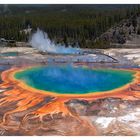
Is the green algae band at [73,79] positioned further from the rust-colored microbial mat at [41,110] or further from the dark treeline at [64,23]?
the dark treeline at [64,23]

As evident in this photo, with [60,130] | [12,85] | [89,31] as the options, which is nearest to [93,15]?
[89,31]

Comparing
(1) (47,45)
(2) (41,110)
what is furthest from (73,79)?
(1) (47,45)

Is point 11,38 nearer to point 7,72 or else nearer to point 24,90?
point 7,72

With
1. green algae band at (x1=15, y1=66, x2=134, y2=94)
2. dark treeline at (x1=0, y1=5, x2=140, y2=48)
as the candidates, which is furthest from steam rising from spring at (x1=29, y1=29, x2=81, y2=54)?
green algae band at (x1=15, y1=66, x2=134, y2=94)

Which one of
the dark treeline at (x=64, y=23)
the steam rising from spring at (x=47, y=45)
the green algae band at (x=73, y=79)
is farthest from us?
the steam rising from spring at (x=47, y=45)

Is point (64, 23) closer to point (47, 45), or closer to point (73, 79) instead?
point (47, 45)

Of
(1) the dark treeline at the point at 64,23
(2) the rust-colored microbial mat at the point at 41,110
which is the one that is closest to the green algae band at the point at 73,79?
(2) the rust-colored microbial mat at the point at 41,110
